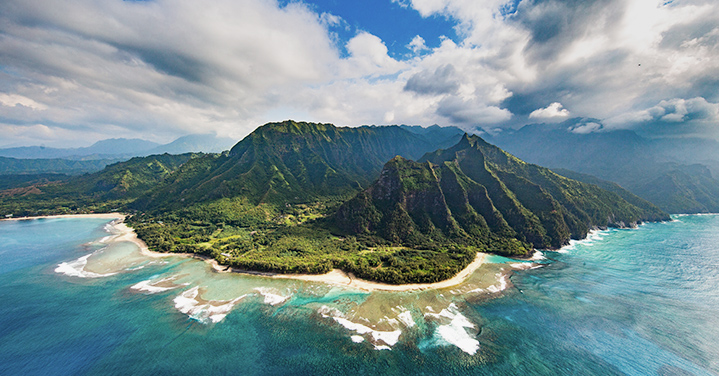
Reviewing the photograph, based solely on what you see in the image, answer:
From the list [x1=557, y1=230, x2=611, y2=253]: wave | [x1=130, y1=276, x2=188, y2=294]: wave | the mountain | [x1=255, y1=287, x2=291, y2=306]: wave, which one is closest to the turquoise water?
[x1=255, y1=287, x2=291, y2=306]: wave

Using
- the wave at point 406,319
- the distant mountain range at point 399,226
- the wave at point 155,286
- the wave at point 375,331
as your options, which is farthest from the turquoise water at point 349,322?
the distant mountain range at point 399,226

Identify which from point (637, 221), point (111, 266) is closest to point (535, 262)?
point (637, 221)

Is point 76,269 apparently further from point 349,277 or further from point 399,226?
point 399,226

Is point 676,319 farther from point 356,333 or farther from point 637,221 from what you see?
point 637,221

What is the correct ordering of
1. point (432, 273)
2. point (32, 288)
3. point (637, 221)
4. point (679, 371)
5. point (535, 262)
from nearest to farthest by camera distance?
point (679, 371)
point (32, 288)
point (432, 273)
point (535, 262)
point (637, 221)

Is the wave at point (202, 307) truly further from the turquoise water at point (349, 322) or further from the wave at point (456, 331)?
the wave at point (456, 331)

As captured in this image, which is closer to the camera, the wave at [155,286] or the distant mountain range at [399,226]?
the wave at [155,286]

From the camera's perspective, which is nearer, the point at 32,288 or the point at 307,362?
the point at 307,362
